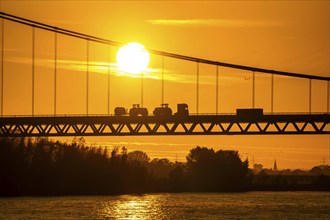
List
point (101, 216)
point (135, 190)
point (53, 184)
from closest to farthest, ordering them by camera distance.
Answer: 1. point (101, 216)
2. point (53, 184)
3. point (135, 190)

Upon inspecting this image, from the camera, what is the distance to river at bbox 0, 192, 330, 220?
440 ft

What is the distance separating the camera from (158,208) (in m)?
150

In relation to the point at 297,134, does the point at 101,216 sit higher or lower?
lower

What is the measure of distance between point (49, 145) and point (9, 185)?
19522mm

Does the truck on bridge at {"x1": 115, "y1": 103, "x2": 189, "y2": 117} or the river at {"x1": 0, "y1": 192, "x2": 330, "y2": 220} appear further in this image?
the truck on bridge at {"x1": 115, "y1": 103, "x2": 189, "y2": 117}

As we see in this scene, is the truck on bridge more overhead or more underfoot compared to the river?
more overhead

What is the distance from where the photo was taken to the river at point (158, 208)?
13425 cm

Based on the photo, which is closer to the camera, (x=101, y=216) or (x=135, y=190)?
(x=101, y=216)

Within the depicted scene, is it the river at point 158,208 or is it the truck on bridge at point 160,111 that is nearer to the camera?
the river at point 158,208

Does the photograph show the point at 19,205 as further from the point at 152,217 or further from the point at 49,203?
the point at 152,217

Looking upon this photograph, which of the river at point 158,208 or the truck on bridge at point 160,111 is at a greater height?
the truck on bridge at point 160,111

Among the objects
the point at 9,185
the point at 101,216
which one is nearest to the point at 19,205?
the point at 101,216

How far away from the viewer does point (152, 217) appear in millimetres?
134625

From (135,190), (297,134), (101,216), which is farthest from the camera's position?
(135,190)
